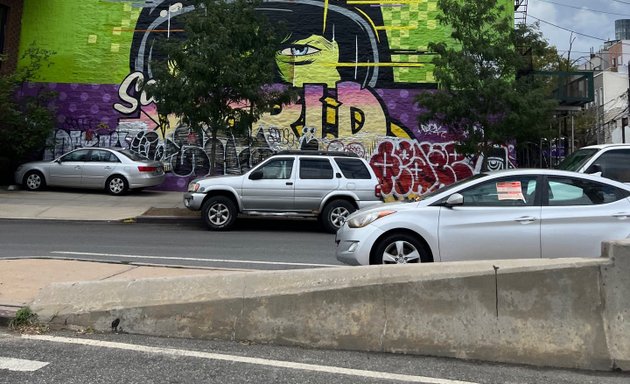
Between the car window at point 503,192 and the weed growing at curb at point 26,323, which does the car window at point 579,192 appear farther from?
the weed growing at curb at point 26,323

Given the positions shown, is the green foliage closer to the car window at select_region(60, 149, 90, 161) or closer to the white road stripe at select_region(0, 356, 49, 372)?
the white road stripe at select_region(0, 356, 49, 372)

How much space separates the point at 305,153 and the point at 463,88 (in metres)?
4.77

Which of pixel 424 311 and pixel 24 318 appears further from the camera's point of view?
pixel 24 318

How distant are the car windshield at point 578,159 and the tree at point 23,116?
641 inches

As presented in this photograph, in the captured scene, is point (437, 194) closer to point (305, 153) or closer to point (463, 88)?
point (305, 153)

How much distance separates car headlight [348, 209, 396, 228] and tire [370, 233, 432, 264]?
0.95 ft

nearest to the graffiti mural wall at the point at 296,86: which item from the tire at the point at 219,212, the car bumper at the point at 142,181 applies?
the car bumper at the point at 142,181

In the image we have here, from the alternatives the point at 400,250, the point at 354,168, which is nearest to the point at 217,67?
the point at 354,168

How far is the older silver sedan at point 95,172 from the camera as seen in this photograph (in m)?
17.6

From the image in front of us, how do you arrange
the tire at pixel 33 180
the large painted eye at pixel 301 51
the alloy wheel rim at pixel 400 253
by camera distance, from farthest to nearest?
the large painted eye at pixel 301 51 < the tire at pixel 33 180 < the alloy wheel rim at pixel 400 253

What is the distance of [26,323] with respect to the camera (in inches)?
199

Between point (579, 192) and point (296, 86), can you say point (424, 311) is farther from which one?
point (296, 86)

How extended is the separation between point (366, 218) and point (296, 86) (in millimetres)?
13177

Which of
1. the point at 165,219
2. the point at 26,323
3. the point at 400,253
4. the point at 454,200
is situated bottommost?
the point at 26,323
